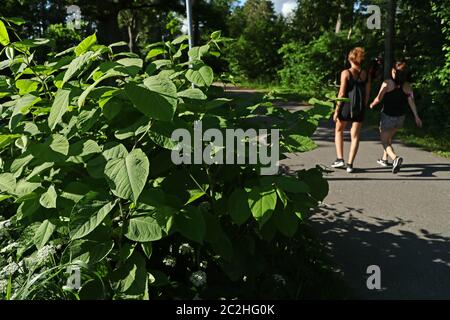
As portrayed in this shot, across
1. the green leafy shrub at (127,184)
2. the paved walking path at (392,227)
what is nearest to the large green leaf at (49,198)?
the green leafy shrub at (127,184)

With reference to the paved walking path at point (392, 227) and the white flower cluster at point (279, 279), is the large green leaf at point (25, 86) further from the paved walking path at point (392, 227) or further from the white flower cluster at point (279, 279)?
the white flower cluster at point (279, 279)

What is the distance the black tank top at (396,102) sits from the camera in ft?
21.5

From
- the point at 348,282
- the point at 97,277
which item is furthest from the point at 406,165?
the point at 97,277

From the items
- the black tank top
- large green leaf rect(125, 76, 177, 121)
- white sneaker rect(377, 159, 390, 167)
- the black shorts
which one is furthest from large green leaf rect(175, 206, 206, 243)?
white sneaker rect(377, 159, 390, 167)

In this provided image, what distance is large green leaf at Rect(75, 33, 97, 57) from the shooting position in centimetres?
198

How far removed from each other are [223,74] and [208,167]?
0.81 m

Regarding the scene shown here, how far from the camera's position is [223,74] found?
2.71 metres

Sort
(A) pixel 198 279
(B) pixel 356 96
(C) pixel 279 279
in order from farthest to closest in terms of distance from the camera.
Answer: (B) pixel 356 96 → (C) pixel 279 279 → (A) pixel 198 279

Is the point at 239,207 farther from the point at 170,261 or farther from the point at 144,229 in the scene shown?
the point at 170,261

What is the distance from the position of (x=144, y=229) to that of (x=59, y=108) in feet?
1.96

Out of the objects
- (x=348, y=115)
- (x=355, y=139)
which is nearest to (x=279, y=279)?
(x=355, y=139)

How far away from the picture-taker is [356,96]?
630 cm

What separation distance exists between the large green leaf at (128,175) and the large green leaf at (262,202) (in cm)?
52

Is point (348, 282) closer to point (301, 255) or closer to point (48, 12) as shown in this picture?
point (301, 255)
